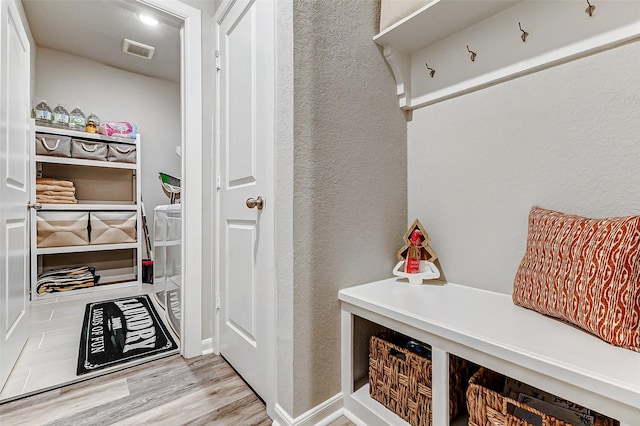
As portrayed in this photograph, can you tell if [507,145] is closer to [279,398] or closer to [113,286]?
[279,398]

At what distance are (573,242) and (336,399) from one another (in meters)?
1.00

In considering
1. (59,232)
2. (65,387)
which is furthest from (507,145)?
(59,232)

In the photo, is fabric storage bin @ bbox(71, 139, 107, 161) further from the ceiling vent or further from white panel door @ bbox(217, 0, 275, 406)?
white panel door @ bbox(217, 0, 275, 406)

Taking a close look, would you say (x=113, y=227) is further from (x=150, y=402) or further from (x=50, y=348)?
(x=150, y=402)

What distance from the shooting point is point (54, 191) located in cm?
289

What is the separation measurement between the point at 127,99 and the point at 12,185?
7.67ft

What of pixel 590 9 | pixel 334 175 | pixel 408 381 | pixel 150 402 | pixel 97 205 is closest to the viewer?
pixel 590 9

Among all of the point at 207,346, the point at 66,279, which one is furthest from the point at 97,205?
the point at 207,346

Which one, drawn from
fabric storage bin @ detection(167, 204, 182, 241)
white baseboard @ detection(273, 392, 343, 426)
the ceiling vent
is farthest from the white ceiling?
white baseboard @ detection(273, 392, 343, 426)

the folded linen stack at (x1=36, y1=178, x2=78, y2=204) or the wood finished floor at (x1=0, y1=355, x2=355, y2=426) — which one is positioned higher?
the folded linen stack at (x1=36, y1=178, x2=78, y2=204)

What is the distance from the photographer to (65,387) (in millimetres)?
1412

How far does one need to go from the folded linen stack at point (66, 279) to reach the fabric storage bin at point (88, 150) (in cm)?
117

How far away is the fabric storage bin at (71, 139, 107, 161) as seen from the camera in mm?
2975

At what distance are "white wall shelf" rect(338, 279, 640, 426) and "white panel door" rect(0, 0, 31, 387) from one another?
1693 mm
